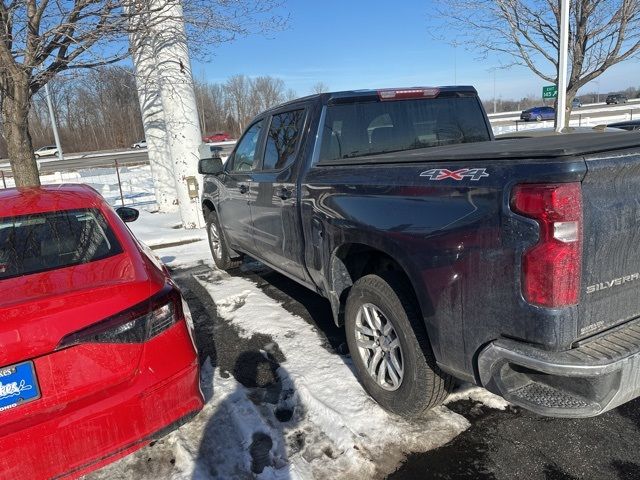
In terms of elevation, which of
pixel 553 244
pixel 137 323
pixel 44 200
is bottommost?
pixel 137 323

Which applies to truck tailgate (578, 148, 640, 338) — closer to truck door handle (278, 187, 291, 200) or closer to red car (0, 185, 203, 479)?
red car (0, 185, 203, 479)

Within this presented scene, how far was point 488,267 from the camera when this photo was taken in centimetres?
200

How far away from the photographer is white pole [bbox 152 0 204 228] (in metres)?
8.64

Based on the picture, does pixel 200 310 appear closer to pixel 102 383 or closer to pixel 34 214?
pixel 34 214

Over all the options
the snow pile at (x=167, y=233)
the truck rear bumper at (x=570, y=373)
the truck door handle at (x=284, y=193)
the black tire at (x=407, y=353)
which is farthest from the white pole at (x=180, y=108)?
the truck rear bumper at (x=570, y=373)

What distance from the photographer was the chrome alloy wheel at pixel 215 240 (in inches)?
248

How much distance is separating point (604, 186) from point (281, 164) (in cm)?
260

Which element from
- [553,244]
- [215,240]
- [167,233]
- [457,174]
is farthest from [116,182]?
[553,244]

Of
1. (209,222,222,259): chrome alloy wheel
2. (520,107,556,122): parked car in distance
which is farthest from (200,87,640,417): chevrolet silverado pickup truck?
(520,107,556,122): parked car in distance

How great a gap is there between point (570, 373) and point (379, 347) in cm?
125

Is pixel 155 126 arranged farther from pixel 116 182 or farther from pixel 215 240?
pixel 116 182

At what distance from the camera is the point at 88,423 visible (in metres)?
2.13

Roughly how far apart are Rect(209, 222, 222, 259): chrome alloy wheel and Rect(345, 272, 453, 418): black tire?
3.75m

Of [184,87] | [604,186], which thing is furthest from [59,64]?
[604,186]
